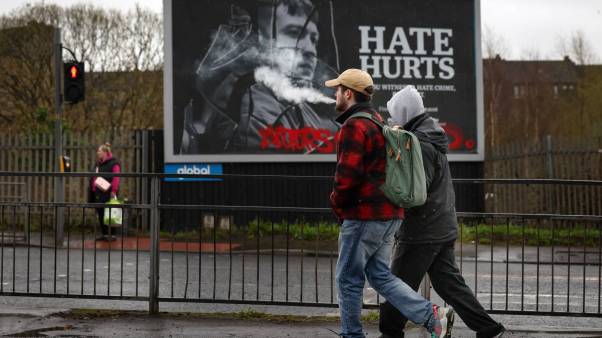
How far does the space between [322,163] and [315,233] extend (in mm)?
11174

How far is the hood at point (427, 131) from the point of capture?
6.54 meters

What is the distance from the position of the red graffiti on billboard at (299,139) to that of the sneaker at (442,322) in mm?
12989

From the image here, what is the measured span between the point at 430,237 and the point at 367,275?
55 centimetres

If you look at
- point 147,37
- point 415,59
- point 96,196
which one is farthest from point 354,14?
point 147,37

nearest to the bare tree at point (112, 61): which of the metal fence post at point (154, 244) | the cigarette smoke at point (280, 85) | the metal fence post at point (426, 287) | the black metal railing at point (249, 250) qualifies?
the cigarette smoke at point (280, 85)

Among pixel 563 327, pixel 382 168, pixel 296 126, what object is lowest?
pixel 563 327

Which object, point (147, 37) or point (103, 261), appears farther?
point (147, 37)

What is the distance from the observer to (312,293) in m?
8.52

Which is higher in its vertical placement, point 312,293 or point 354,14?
point 354,14

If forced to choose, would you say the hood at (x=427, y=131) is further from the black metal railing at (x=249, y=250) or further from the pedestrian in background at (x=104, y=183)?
the pedestrian in background at (x=104, y=183)

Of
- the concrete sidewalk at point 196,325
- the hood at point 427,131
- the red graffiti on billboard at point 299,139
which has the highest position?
the red graffiti on billboard at point 299,139

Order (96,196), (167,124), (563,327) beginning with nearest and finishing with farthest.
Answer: (563,327)
(96,196)
(167,124)

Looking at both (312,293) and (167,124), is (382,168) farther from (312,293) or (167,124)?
(167,124)

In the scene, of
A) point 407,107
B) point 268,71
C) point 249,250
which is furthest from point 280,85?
point 407,107
